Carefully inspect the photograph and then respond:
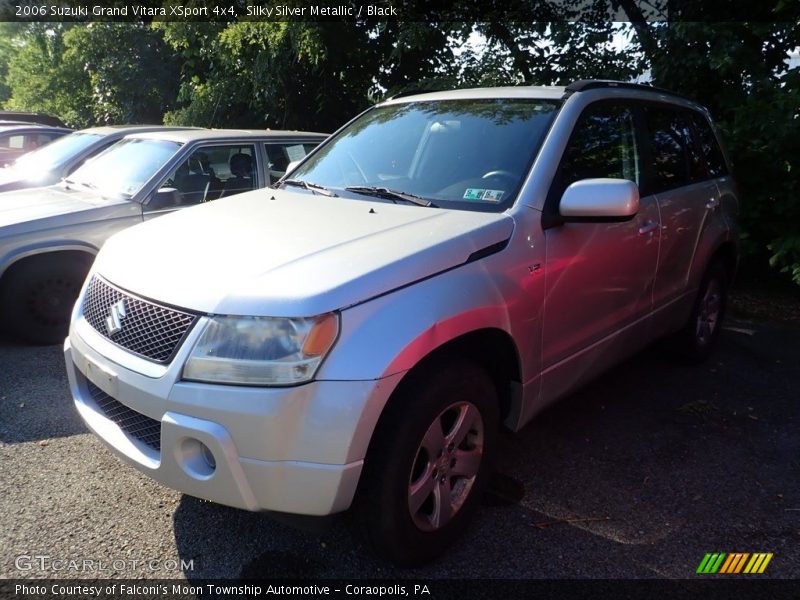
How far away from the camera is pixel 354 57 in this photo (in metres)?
10.0

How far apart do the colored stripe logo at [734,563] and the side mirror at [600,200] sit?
1464 millimetres

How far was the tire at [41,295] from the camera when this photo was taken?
4688 millimetres

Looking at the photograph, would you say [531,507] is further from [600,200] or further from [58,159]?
[58,159]

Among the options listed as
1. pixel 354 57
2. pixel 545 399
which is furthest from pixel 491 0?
pixel 545 399

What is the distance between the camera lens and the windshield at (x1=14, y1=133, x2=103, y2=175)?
6379 millimetres

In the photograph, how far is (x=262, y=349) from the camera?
209 cm

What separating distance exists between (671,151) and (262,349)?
3.11 meters

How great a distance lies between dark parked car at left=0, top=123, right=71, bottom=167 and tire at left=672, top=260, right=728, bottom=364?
8781mm

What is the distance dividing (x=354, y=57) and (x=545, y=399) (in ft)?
27.2

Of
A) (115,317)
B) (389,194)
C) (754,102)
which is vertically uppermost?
(754,102)

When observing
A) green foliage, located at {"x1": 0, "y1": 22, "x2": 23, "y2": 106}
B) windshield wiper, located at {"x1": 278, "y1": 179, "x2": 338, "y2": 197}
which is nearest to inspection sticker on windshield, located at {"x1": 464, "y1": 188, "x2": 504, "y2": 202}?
windshield wiper, located at {"x1": 278, "y1": 179, "x2": 338, "y2": 197}

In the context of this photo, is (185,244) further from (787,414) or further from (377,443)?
(787,414)

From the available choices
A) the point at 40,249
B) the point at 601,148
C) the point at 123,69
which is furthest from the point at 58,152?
the point at 123,69

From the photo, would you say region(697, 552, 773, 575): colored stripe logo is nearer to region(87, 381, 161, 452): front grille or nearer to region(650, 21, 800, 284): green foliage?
region(87, 381, 161, 452): front grille
